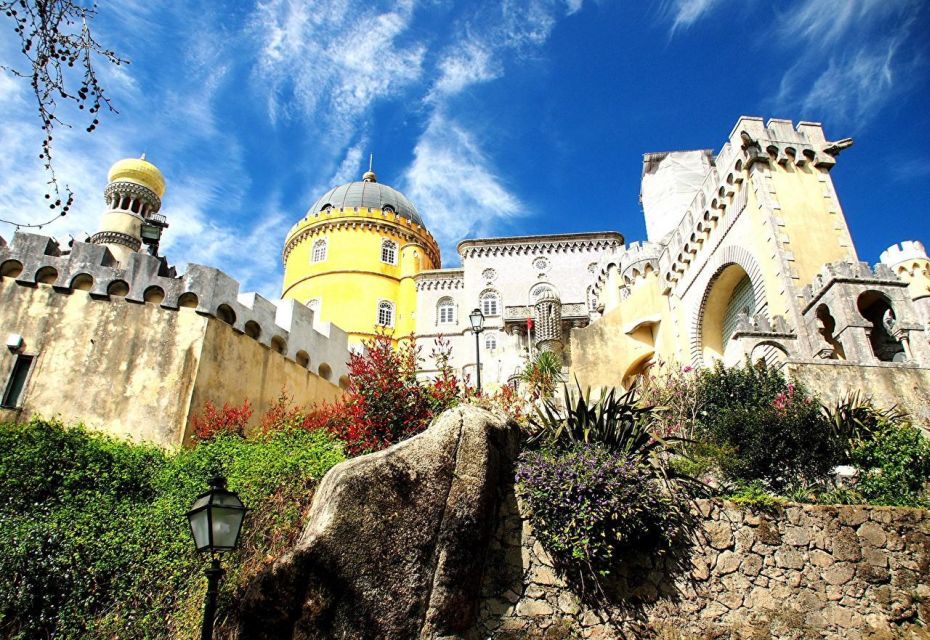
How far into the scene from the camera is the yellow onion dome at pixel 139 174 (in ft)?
112

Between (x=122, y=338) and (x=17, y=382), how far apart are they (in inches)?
77.3

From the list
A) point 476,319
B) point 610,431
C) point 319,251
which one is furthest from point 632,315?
point 319,251

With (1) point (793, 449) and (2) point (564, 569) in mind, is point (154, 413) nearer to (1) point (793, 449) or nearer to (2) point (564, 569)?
(2) point (564, 569)

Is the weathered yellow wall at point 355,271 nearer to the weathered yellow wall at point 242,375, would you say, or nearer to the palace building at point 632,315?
the palace building at point 632,315

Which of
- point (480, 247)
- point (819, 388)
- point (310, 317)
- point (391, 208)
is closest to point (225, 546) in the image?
point (819, 388)

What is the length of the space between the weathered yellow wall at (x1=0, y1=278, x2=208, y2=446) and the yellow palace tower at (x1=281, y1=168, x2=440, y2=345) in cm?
2513

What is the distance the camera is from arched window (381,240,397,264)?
42.0 metres

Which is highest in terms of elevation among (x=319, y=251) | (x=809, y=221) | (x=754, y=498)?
(x=319, y=251)

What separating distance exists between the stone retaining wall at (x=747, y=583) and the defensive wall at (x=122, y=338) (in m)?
7.47

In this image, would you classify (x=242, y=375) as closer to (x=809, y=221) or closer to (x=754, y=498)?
(x=754, y=498)

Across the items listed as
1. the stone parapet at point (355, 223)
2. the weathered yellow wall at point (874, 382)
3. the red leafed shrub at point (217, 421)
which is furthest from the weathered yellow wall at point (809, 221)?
the stone parapet at point (355, 223)

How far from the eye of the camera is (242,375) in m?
14.0

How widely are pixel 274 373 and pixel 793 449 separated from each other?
11.3 metres

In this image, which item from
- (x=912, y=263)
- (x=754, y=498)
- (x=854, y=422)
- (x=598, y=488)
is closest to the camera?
(x=598, y=488)
